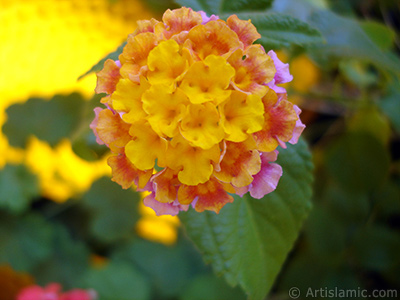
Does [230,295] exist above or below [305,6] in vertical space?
below

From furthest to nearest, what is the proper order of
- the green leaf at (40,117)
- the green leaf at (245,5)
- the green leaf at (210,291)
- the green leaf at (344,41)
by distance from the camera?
the green leaf at (40,117) → the green leaf at (210,291) → the green leaf at (344,41) → the green leaf at (245,5)

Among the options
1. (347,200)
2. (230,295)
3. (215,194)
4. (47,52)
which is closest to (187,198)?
(215,194)

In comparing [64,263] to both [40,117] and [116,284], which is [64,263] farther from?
[40,117]

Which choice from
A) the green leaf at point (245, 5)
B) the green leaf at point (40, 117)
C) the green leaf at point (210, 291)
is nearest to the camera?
the green leaf at point (245, 5)

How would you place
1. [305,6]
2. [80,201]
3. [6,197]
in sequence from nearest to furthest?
[305,6] < [6,197] < [80,201]

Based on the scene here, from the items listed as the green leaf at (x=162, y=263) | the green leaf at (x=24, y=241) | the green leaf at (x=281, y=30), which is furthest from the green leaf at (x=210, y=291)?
the green leaf at (x=281, y=30)

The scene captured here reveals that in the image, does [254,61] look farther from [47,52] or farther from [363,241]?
[47,52]

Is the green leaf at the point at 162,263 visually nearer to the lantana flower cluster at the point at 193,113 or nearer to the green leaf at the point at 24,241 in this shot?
the green leaf at the point at 24,241
